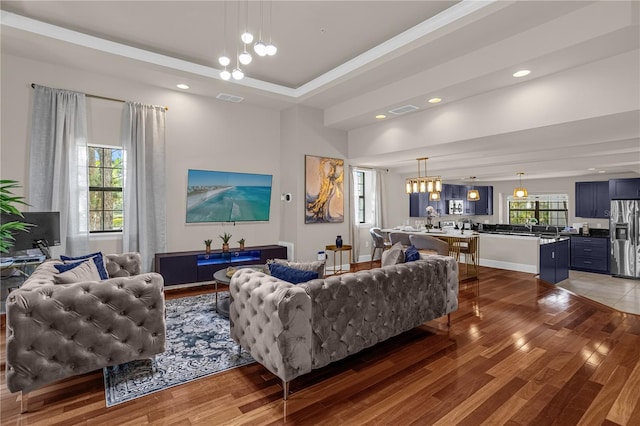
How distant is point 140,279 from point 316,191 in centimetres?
421

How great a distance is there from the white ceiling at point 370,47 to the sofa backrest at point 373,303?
97.0 inches

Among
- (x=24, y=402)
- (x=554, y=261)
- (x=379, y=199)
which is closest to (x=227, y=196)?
(x=24, y=402)

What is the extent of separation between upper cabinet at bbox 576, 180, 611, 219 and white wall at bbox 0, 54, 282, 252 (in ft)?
26.7

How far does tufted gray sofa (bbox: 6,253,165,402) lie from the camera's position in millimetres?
2172

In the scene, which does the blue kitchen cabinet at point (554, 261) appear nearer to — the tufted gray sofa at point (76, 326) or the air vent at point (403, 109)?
the air vent at point (403, 109)

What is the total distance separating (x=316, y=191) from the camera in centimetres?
644

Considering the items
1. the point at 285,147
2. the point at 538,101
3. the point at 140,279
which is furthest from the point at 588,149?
the point at 140,279

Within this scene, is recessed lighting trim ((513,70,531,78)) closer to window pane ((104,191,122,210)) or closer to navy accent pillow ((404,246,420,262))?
navy accent pillow ((404,246,420,262))

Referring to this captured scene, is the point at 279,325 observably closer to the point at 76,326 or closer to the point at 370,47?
the point at 76,326

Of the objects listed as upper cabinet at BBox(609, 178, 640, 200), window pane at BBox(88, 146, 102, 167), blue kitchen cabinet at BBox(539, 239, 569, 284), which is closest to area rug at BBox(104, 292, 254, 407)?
window pane at BBox(88, 146, 102, 167)

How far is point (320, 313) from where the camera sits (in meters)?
2.49

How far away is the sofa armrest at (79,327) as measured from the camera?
2172mm

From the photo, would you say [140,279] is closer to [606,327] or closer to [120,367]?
[120,367]

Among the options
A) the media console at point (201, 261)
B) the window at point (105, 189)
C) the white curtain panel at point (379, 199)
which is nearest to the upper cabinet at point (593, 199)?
the white curtain panel at point (379, 199)
